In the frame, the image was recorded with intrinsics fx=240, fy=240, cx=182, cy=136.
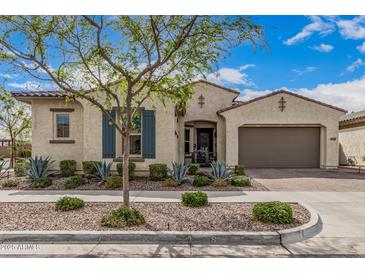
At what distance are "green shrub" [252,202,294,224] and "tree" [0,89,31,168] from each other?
14457 mm

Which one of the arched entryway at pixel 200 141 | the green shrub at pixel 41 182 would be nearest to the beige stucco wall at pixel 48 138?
the green shrub at pixel 41 182

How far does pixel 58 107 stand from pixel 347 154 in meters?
17.6

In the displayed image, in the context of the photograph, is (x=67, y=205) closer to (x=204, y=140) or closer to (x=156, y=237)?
(x=156, y=237)

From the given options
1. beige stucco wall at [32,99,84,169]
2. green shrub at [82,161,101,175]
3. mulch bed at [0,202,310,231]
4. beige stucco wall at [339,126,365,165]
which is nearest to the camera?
mulch bed at [0,202,310,231]

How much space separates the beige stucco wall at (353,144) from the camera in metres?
15.0

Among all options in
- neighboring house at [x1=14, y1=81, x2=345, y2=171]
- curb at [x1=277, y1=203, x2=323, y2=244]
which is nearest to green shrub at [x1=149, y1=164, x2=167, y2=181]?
neighboring house at [x1=14, y1=81, x2=345, y2=171]

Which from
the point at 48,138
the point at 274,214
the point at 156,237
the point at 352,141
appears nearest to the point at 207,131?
the point at 48,138

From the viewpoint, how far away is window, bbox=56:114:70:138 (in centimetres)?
1073

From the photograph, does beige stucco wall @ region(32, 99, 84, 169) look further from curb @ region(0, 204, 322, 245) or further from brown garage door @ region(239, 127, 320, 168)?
brown garage door @ region(239, 127, 320, 168)

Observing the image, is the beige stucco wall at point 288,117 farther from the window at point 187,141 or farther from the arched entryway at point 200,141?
the window at point 187,141

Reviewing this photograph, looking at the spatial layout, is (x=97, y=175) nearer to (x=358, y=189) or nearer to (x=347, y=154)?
(x=358, y=189)

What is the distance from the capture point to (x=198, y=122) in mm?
15344

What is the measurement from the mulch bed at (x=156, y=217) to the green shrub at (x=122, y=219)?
0.12m
